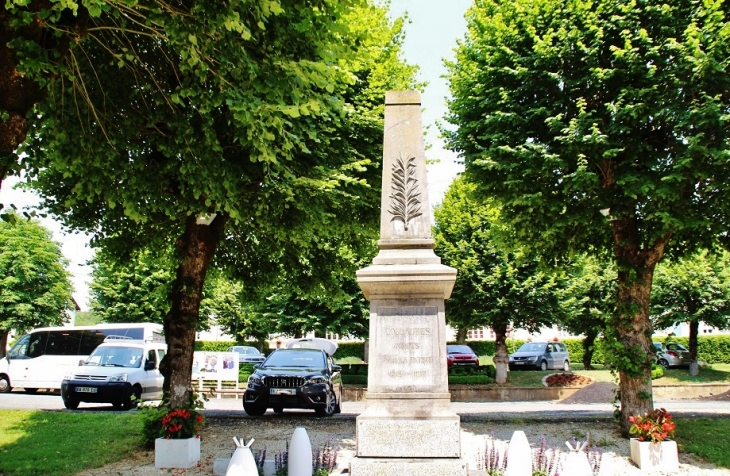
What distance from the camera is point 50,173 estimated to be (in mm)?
10781

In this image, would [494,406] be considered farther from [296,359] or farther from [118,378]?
[118,378]

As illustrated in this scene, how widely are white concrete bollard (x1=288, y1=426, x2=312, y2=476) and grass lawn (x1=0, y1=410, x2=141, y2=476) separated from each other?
→ 3.75 m

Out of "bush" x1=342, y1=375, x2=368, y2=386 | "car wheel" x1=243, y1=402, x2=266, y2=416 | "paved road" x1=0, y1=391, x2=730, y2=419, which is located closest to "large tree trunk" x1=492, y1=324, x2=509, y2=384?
"paved road" x1=0, y1=391, x2=730, y2=419

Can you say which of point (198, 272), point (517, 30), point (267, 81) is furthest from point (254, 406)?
point (517, 30)

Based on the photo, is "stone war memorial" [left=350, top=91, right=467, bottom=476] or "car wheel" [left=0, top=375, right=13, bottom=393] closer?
"stone war memorial" [left=350, top=91, right=467, bottom=476]

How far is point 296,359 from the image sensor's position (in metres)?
14.5

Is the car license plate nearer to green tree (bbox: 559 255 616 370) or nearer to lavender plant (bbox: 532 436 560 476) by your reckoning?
lavender plant (bbox: 532 436 560 476)

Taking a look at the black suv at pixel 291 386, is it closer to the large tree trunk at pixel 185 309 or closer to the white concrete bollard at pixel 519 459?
the large tree trunk at pixel 185 309

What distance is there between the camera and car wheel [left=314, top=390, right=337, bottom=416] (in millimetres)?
13719

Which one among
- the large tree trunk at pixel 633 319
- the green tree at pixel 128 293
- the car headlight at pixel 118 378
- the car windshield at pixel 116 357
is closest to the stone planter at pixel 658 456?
the large tree trunk at pixel 633 319

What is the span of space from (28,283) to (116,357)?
20.6m

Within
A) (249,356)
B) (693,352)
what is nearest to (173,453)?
(249,356)

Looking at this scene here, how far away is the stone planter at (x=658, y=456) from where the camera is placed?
29.6 ft

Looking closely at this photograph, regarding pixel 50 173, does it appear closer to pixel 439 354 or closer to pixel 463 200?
pixel 439 354
